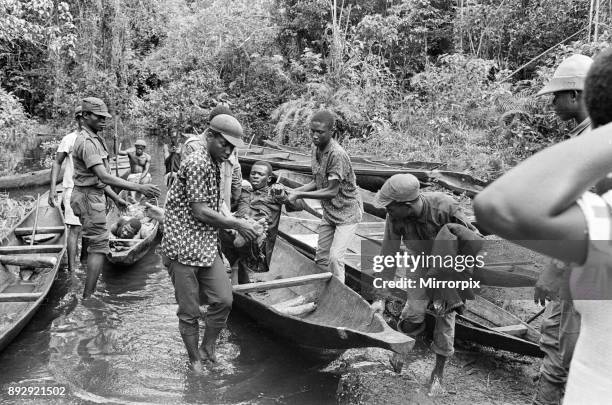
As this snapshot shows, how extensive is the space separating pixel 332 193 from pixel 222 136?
1635mm

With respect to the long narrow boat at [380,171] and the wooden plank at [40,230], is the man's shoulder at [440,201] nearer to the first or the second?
the long narrow boat at [380,171]

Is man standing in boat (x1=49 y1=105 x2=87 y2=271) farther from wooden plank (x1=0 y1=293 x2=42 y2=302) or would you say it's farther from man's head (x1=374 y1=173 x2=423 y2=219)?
man's head (x1=374 y1=173 x2=423 y2=219)

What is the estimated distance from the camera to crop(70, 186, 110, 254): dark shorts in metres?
5.44

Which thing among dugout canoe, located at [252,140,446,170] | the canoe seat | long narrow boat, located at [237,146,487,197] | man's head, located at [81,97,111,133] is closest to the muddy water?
the canoe seat

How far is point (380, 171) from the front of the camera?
10.2 m

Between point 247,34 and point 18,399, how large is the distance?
17.7 m

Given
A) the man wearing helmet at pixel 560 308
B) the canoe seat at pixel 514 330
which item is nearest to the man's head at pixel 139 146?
the canoe seat at pixel 514 330

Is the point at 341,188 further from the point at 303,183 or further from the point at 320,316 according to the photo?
the point at 303,183

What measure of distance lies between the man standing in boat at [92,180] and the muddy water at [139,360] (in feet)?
1.92

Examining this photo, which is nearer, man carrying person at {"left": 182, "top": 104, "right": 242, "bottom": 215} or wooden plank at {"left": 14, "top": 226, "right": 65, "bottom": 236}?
man carrying person at {"left": 182, "top": 104, "right": 242, "bottom": 215}

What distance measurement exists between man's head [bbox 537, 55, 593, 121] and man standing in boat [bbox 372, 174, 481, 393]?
39.3 inches

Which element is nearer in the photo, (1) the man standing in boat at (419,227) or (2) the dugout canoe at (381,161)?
(1) the man standing in boat at (419,227)

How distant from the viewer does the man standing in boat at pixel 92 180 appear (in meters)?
5.20

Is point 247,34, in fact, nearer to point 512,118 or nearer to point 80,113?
point 512,118
